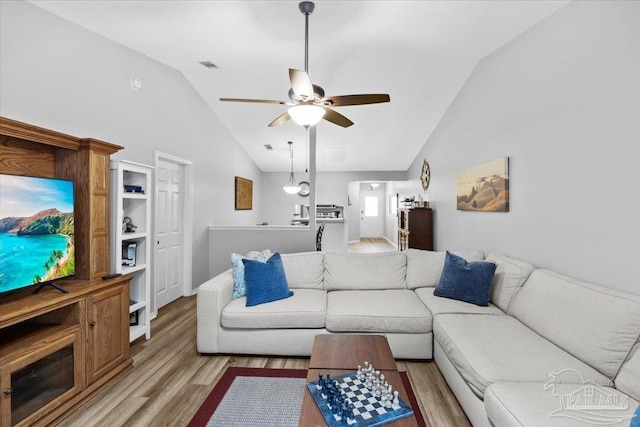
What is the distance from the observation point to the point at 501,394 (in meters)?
1.49

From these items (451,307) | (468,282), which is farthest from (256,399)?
(468,282)

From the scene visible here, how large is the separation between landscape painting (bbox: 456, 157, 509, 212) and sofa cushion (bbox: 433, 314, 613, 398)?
1452 mm

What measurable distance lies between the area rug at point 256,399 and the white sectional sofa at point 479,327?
28 cm

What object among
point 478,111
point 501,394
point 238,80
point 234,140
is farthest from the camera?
point 234,140

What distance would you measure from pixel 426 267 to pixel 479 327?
3.52 feet

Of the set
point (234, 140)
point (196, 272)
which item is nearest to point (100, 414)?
point (196, 272)

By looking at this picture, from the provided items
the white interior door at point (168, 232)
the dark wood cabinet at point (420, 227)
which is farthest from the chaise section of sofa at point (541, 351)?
the dark wood cabinet at point (420, 227)

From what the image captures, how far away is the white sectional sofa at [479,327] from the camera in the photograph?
150 cm

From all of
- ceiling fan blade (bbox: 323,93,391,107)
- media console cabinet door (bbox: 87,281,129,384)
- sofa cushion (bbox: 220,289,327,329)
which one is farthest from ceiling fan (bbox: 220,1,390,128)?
media console cabinet door (bbox: 87,281,129,384)

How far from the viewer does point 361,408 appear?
1401 mm

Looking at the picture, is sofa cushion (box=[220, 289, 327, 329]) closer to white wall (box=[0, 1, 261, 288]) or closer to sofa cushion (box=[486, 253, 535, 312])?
sofa cushion (box=[486, 253, 535, 312])

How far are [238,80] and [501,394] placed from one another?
4.21 m

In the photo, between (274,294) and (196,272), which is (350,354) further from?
(196,272)

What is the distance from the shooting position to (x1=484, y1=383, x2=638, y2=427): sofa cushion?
1.29 metres
